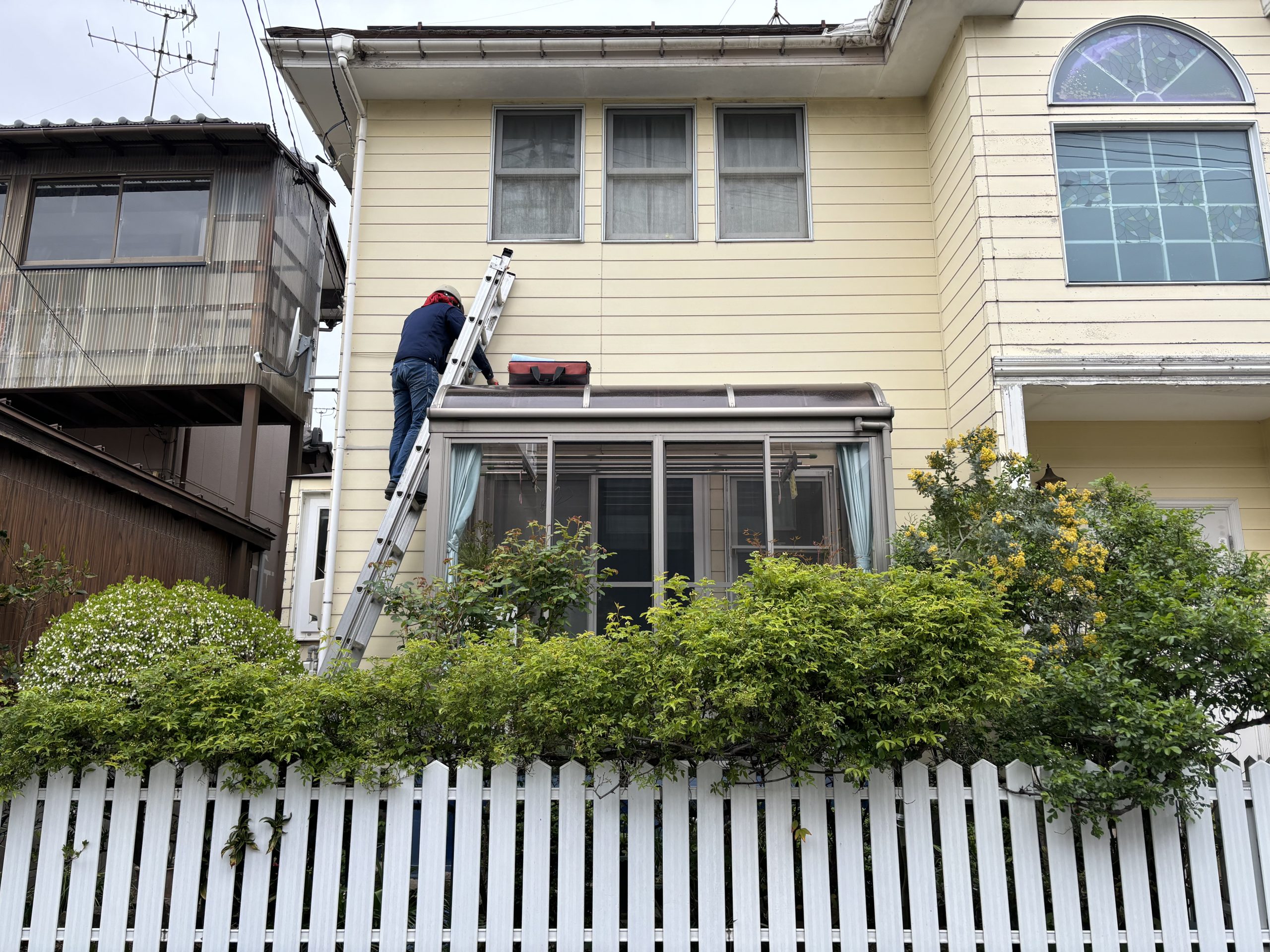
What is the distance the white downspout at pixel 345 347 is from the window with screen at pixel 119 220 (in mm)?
3963

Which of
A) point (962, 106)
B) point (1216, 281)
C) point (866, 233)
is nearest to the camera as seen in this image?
point (1216, 281)

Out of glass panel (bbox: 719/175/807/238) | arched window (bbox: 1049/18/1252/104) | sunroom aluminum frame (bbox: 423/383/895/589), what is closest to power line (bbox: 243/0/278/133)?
sunroom aluminum frame (bbox: 423/383/895/589)

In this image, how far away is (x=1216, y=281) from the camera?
7027 mm

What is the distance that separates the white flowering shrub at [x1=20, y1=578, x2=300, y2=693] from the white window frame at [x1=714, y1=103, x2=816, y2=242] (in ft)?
16.7

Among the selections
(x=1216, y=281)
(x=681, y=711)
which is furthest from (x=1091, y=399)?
(x=681, y=711)

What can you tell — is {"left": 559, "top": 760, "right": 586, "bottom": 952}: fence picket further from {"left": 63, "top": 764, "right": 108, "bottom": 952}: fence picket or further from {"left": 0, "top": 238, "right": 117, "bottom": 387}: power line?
{"left": 0, "top": 238, "right": 117, "bottom": 387}: power line

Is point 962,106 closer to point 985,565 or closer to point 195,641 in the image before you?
point 985,565

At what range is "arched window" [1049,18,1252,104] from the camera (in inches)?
291

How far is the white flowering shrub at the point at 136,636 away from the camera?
5637mm

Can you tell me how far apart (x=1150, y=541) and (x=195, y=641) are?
5911 millimetres

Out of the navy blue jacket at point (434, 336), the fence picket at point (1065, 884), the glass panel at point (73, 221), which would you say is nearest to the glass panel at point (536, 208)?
the navy blue jacket at point (434, 336)

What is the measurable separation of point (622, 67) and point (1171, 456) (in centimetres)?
590

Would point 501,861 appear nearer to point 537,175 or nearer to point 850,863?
point 850,863

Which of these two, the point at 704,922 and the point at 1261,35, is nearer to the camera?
the point at 704,922
